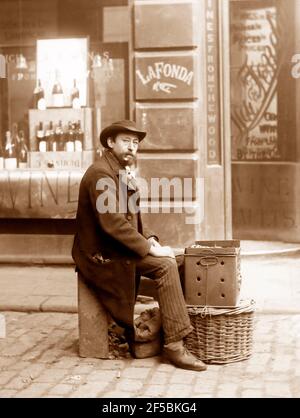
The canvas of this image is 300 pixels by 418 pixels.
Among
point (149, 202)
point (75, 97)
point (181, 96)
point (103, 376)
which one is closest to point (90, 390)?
point (103, 376)

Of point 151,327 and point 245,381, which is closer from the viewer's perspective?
point 245,381

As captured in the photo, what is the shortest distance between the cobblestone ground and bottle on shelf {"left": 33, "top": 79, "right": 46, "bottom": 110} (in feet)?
11.3

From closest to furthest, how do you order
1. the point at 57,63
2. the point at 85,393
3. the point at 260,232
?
the point at 85,393 → the point at 57,63 → the point at 260,232

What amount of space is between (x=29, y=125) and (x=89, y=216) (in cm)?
380

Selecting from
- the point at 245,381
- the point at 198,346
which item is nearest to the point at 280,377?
the point at 245,381

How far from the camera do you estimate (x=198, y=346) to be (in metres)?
5.72

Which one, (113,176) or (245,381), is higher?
(113,176)

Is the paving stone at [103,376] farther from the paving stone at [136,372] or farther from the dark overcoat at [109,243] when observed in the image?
the dark overcoat at [109,243]

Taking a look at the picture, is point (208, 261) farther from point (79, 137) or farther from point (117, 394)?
point (79, 137)

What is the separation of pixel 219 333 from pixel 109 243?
0.96 metres

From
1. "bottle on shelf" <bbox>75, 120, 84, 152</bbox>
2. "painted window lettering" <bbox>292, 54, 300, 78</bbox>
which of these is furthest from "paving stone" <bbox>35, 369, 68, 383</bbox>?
"painted window lettering" <bbox>292, 54, 300, 78</bbox>

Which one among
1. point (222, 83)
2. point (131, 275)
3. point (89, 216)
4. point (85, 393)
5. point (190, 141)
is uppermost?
point (222, 83)
